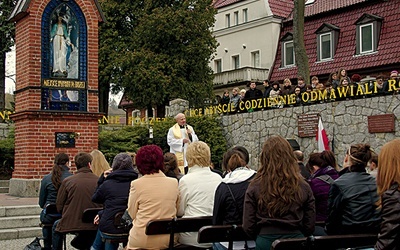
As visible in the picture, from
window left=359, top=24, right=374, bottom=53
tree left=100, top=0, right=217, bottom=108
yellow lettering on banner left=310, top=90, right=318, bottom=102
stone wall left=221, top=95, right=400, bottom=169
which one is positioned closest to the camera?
stone wall left=221, top=95, right=400, bottom=169

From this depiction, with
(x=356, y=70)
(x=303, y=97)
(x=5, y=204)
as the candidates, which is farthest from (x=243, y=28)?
(x=5, y=204)

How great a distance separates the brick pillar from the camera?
1311cm

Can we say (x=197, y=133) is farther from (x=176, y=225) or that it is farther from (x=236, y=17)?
(x=236, y=17)

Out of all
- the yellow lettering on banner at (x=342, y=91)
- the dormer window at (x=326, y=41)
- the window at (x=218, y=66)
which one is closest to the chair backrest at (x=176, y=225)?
Answer: the yellow lettering on banner at (x=342, y=91)

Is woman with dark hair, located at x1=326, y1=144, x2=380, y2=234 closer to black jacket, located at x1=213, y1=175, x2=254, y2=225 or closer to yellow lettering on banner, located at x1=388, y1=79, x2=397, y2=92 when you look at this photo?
black jacket, located at x1=213, y1=175, x2=254, y2=225

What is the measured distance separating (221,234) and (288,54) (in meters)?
25.6

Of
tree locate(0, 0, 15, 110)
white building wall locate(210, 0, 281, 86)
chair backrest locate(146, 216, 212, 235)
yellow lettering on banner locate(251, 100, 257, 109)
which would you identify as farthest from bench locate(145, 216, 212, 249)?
white building wall locate(210, 0, 281, 86)

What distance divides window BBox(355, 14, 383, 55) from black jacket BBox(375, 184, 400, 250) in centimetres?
2269

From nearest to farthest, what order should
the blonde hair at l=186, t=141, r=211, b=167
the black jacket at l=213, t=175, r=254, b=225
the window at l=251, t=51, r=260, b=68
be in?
the black jacket at l=213, t=175, r=254, b=225 < the blonde hair at l=186, t=141, r=211, b=167 < the window at l=251, t=51, r=260, b=68

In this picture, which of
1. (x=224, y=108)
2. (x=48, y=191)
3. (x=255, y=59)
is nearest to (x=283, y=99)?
(x=224, y=108)

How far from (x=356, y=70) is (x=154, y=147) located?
21607 mm

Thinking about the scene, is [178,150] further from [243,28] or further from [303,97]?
[243,28]

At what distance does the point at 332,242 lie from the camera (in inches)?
203

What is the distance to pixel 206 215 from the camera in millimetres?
6328
